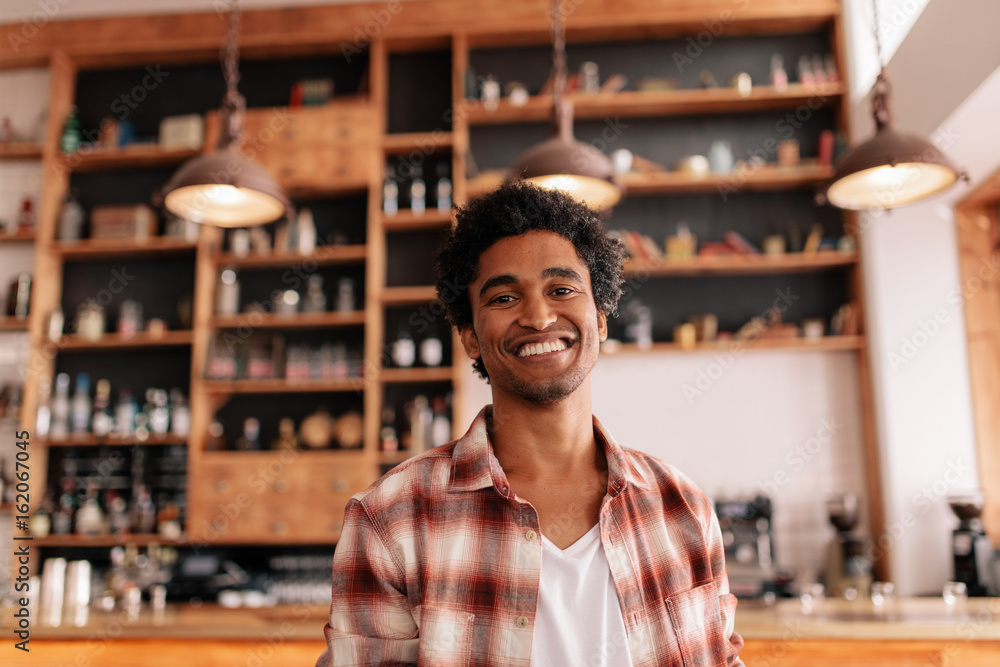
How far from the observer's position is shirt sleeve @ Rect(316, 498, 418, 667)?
4.00 feet

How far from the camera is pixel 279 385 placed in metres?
4.16

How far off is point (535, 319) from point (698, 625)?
0.61 meters

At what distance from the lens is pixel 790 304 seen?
4.29 meters

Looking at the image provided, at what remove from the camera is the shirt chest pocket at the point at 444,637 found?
1.22 meters

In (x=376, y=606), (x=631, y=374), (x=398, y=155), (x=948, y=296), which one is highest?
(x=398, y=155)

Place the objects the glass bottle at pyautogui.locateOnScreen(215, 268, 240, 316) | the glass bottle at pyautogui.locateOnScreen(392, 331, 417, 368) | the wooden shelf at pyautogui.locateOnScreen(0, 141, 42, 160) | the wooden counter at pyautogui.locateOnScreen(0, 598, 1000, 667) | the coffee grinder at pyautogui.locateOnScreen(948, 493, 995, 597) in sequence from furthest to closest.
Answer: the wooden shelf at pyautogui.locateOnScreen(0, 141, 42, 160), the glass bottle at pyautogui.locateOnScreen(215, 268, 240, 316), the glass bottle at pyautogui.locateOnScreen(392, 331, 417, 368), the coffee grinder at pyautogui.locateOnScreen(948, 493, 995, 597), the wooden counter at pyautogui.locateOnScreen(0, 598, 1000, 667)

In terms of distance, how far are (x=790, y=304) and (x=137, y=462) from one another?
3.81 metres

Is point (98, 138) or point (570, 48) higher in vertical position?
point (570, 48)

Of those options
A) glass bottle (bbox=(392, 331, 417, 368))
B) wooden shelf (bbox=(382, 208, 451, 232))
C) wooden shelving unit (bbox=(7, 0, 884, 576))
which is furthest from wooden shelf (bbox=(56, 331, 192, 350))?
wooden shelf (bbox=(382, 208, 451, 232))

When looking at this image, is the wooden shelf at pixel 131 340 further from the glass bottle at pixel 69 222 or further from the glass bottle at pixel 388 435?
the glass bottle at pixel 388 435

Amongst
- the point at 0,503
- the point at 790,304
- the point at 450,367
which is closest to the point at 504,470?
the point at 450,367

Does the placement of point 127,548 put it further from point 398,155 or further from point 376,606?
point 376,606

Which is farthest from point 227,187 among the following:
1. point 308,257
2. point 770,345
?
point 770,345

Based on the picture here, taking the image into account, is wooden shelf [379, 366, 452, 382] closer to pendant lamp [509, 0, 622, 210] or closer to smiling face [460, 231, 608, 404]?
pendant lamp [509, 0, 622, 210]
